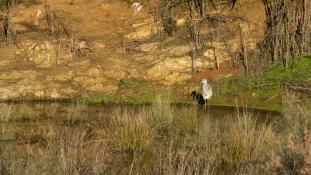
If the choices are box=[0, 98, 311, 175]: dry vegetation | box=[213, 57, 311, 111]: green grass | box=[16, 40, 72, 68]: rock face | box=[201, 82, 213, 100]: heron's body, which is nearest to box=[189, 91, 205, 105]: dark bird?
box=[213, 57, 311, 111]: green grass

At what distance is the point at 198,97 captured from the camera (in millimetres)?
18109

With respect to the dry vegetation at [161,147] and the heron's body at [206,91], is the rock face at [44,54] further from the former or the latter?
the dry vegetation at [161,147]

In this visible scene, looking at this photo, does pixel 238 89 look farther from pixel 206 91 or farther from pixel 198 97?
pixel 206 91

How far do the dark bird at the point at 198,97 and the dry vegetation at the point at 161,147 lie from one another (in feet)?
13.6

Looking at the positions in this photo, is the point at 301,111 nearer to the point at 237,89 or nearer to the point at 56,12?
the point at 237,89

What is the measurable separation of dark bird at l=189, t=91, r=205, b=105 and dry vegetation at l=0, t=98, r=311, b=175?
4154 mm

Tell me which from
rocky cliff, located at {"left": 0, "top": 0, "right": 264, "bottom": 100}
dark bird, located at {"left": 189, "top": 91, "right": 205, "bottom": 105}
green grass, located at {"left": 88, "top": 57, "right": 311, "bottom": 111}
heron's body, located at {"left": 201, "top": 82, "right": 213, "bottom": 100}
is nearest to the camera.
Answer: heron's body, located at {"left": 201, "top": 82, "right": 213, "bottom": 100}

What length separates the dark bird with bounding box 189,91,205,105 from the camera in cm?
1770

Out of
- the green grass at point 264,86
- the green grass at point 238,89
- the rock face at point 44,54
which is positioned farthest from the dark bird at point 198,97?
the rock face at point 44,54

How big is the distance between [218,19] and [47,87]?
6343mm

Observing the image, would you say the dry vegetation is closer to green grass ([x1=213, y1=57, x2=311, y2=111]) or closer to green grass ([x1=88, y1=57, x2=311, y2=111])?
green grass ([x1=88, y1=57, x2=311, y2=111])

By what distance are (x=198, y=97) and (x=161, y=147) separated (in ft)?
25.6

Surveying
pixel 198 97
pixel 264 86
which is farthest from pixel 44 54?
pixel 264 86

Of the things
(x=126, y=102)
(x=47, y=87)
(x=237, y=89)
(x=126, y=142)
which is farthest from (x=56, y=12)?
(x=126, y=142)
